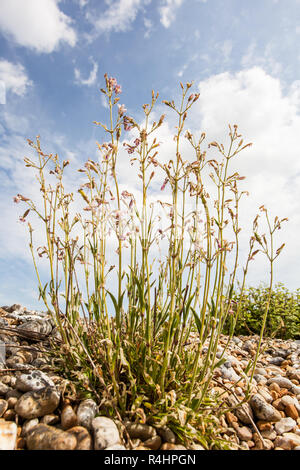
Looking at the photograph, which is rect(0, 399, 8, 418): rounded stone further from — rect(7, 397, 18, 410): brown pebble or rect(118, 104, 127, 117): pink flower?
rect(118, 104, 127, 117): pink flower

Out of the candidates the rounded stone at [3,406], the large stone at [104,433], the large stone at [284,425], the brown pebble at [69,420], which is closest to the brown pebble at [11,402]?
the rounded stone at [3,406]

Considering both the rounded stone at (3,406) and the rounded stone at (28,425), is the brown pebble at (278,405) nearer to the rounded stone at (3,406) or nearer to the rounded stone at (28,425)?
the rounded stone at (28,425)

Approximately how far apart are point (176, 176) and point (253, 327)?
5830mm

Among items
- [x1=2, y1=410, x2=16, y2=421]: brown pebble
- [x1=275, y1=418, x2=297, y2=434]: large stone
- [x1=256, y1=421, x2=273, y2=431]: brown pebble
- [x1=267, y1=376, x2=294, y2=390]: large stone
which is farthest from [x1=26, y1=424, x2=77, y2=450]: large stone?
[x1=267, y1=376, x2=294, y2=390]: large stone

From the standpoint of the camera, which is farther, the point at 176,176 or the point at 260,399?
the point at 260,399

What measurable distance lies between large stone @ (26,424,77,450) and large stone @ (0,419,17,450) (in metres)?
0.09

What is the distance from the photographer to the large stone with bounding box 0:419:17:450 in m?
1.89

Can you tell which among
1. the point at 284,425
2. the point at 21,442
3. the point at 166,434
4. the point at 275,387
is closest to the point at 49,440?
the point at 21,442

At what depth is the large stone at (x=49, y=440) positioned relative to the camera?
5.98ft

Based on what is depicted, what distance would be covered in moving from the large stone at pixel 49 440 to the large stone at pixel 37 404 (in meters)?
0.21
